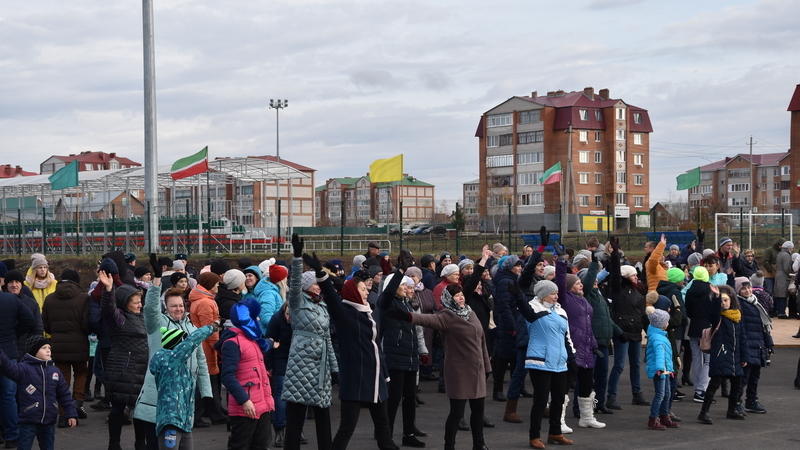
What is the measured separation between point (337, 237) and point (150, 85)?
281 inches

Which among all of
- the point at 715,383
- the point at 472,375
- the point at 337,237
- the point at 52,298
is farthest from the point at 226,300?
the point at 337,237

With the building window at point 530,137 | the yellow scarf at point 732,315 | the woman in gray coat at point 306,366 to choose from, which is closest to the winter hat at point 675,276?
the yellow scarf at point 732,315

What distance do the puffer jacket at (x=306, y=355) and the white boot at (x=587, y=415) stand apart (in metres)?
3.59

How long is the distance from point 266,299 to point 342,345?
1.88 metres

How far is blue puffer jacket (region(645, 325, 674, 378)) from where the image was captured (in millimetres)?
8840

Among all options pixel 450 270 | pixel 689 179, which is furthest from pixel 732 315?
pixel 689 179

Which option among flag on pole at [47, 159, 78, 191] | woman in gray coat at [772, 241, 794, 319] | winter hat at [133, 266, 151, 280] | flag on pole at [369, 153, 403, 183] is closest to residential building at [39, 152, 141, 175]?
flag on pole at [47, 159, 78, 191]

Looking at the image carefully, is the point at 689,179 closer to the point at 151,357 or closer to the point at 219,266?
the point at 219,266

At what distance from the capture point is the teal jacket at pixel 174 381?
602cm

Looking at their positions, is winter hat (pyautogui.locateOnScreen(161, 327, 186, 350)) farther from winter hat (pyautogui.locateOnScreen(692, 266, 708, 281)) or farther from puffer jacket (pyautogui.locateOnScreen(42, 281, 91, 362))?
winter hat (pyautogui.locateOnScreen(692, 266, 708, 281))

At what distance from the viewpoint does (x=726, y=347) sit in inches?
366

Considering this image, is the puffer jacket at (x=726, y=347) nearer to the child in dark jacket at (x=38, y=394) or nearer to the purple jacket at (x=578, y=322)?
the purple jacket at (x=578, y=322)

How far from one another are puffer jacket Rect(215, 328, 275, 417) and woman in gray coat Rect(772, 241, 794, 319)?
16.5 meters

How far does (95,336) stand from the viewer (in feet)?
33.3
